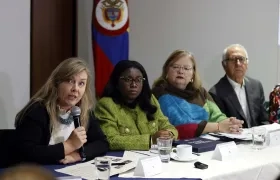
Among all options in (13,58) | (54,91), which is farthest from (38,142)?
(13,58)

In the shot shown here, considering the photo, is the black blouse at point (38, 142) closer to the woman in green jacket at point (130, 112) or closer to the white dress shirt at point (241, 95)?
the woman in green jacket at point (130, 112)

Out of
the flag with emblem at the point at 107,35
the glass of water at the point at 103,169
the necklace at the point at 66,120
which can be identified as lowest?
the glass of water at the point at 103,169

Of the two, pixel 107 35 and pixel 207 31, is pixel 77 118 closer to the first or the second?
pixel 107 35

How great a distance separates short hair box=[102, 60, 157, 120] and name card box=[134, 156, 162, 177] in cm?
72

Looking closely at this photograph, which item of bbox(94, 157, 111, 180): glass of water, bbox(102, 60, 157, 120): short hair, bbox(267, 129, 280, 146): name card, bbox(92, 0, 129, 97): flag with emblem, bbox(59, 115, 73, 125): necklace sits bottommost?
bbox(267, 129, 280, 146): name card

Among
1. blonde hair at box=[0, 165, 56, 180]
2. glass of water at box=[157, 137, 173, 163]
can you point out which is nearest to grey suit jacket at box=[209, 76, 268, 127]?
glass of water at box=[157, 137, 173, 163]

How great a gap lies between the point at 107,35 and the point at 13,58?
83 centimetres

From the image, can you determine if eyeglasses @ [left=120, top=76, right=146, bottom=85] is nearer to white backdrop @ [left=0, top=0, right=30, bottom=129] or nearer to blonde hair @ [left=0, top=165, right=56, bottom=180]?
white backdrop @ [left=0, top=0, right=30, bottom=129]

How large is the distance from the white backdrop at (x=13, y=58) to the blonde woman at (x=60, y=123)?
139cm

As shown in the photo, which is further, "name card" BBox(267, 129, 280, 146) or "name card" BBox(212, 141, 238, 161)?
"name card" BBox(267, 129, 280, 146)

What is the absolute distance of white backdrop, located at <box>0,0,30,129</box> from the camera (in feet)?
11.2

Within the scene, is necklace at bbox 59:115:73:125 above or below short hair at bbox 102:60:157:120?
below

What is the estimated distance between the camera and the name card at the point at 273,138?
2570 millimetres

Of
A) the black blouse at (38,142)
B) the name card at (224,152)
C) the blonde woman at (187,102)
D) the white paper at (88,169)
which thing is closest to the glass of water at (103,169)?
the white paper at (88,169)
